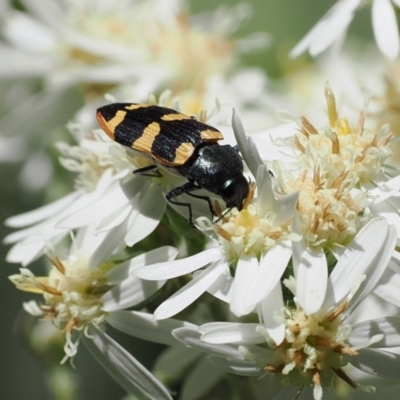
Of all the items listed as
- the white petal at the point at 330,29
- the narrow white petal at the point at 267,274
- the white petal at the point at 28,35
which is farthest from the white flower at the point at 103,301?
the white petal at the point at 28,35

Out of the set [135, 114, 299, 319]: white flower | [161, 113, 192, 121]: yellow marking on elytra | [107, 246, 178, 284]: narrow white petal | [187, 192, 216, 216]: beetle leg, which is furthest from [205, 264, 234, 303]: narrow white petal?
[161, 113, 192, 121]: yellow marking on elytra

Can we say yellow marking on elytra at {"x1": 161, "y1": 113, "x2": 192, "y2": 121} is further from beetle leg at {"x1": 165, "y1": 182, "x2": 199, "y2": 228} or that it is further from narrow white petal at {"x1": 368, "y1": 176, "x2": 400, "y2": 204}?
narrow white petal at {"x1": 368, "y1": 176, "x2": 400, "y2": 204}

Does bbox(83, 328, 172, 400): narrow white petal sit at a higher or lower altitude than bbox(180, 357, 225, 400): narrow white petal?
higher

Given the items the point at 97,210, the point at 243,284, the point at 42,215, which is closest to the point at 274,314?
the point at 243,284

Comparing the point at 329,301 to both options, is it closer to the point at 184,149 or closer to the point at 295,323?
the point at 295,323

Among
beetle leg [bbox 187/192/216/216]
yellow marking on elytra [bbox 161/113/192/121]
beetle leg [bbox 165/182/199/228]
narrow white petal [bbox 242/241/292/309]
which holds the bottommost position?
narrow white petal [bbox 242/241/292/309]

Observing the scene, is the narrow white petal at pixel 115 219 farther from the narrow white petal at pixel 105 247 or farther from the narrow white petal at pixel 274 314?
the narrow white petal at pixel 274 314

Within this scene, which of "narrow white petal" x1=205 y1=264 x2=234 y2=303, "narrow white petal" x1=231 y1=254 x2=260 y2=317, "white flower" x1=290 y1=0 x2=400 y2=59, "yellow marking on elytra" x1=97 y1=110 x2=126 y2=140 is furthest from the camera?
"white flower" x1=290 y1=0 x2=400 y2=59

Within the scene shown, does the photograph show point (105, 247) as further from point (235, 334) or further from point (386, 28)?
point (386, 28)
